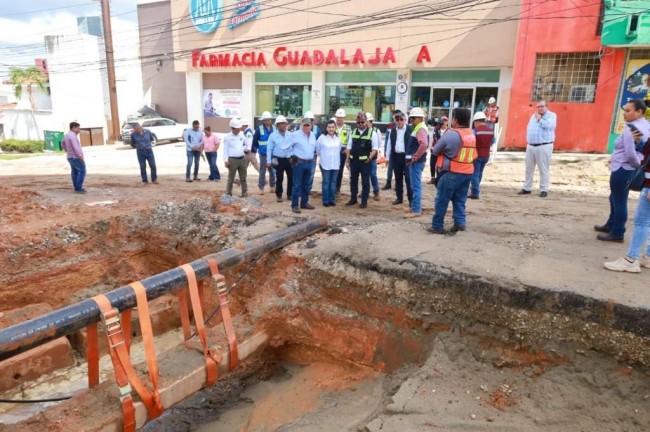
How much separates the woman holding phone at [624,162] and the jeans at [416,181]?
2.87 metres

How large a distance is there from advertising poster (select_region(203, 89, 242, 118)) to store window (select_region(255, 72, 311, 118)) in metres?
1.20

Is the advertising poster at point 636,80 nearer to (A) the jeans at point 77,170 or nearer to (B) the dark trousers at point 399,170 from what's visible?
(B) the dark trousers at point 399,170

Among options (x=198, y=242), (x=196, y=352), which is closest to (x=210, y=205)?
(x=198, y=242)

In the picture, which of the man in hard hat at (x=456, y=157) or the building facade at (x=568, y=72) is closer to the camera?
the man in hard hat at (x=456, y=157)

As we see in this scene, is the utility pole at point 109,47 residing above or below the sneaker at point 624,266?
above

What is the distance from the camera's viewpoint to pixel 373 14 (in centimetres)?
1891

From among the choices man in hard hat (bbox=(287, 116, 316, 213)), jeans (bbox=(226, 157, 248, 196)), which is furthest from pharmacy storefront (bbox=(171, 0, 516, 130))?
man in hard hat (bbox=(287, 116, 316, 213))

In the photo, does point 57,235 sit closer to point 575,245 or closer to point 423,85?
point 575,245

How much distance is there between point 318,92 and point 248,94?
4267 millimetres

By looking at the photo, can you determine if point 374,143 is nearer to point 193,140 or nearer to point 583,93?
point 193,140

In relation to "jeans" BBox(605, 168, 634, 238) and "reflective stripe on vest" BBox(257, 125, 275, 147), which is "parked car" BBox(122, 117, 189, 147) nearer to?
"reflective stripe on vest" BBox(257, 125, 275, 147)

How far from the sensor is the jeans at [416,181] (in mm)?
7672

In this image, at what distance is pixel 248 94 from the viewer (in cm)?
2341

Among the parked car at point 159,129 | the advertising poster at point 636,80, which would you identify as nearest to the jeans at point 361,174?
the advertising poster at point 636,80
